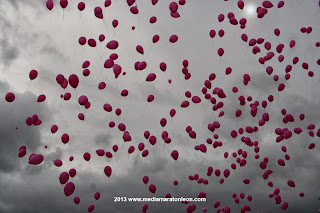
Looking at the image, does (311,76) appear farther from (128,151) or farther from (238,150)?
(128,151)

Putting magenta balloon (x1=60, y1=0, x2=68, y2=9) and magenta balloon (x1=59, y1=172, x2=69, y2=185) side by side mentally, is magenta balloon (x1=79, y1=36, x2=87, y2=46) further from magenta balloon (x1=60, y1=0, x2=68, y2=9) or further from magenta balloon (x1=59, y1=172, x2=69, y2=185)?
magenta balloon (x1=59, y1=172, x2=69, y2=185)

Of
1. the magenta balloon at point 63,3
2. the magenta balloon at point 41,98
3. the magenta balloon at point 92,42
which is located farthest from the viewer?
the magenta balloon at point 41,98

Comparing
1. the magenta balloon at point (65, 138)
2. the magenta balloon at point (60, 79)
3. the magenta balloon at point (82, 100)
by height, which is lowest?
the magenta balloon at point (65, 138)

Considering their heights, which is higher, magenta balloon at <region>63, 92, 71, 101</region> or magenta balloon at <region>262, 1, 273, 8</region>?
magenta balloon at <region>262, 1, 273, 8</region>

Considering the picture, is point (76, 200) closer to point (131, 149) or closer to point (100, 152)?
point (100, 152)

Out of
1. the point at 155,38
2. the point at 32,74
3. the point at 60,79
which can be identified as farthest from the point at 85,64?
the point at 155,38

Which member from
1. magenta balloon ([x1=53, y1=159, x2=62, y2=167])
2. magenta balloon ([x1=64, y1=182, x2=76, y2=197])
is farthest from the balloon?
Result: magenta balloon ([x1=64, y1=182, x2=76, y2=197])

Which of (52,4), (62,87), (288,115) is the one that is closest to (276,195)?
(288,115)

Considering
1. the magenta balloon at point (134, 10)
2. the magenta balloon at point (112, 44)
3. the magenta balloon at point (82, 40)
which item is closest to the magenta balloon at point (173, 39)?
the magenta balloon at point (134, 10)

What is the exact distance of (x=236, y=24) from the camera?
35.9ft

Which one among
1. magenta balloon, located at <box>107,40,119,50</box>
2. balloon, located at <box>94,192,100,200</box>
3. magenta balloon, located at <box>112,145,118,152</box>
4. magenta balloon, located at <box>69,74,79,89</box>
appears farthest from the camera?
magenta balloon, located at <box>112,145,118,152</box>

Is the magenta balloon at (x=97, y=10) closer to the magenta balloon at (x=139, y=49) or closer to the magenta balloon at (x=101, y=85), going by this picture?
the magenta balloon at (x=139, y=49)

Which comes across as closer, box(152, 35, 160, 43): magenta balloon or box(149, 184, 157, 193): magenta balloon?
box(152, 35, 160, 43): magenta balloon

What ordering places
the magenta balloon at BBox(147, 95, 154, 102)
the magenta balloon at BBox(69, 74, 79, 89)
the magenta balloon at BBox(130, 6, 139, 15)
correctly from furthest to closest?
the magenta balloon at BBox(147, 95, 154, 102) → the magenta balloon at BBox(130, 6, 139, 15) → the magenta balloon at BBox(69, 74, 79, 89)
